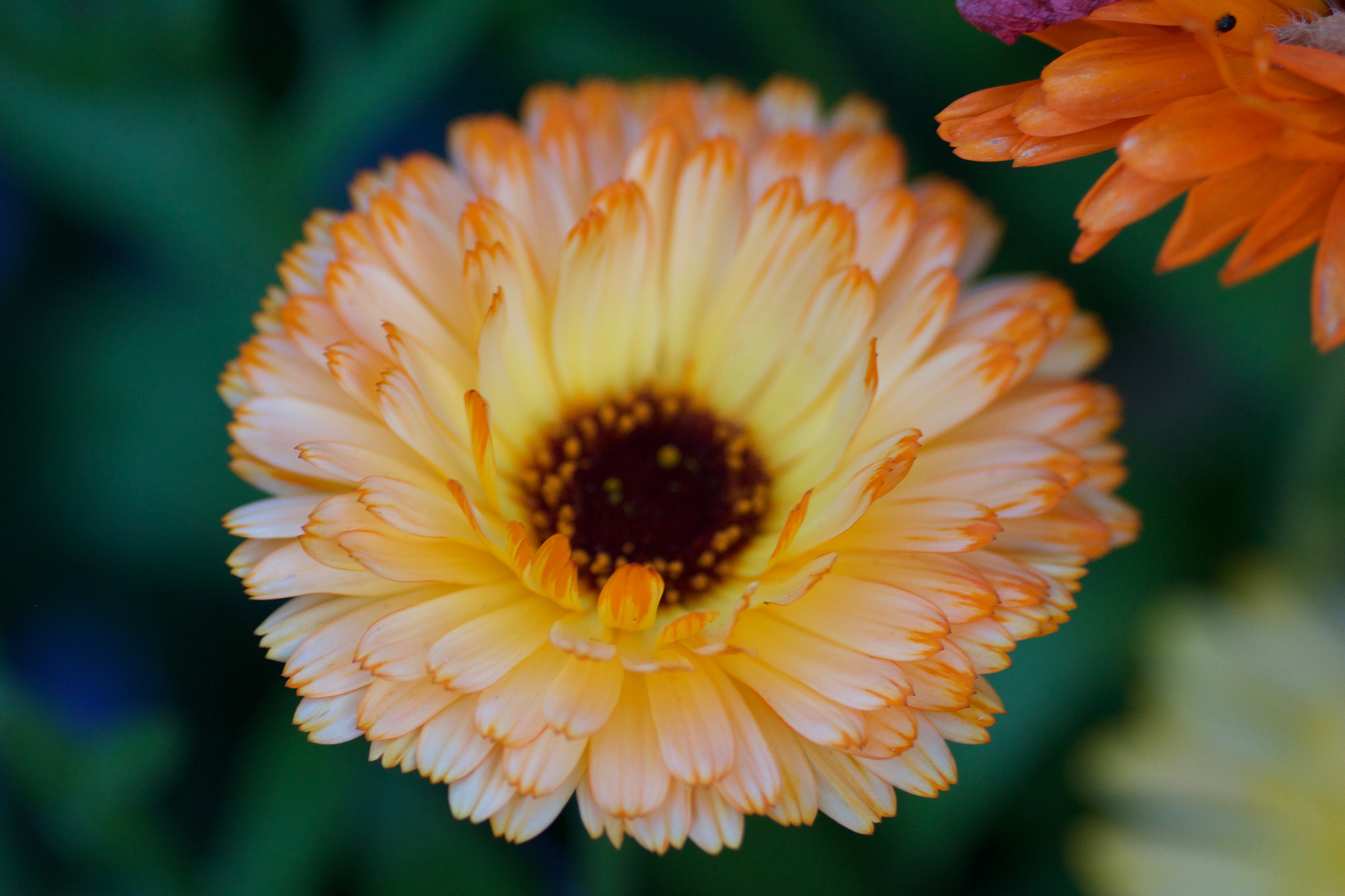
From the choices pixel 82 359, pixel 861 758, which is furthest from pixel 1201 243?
pixel 82 359

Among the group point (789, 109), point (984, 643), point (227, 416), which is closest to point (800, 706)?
point (984, 643)

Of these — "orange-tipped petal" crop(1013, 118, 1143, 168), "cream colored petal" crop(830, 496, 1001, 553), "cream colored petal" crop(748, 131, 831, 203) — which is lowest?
"cream colored petal" crop(830, 496, 1001, 553)

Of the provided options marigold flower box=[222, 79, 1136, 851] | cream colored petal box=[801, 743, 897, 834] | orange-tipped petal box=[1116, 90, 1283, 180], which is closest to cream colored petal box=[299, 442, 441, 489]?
marigold flower box=[222, 79, 1136, 851]

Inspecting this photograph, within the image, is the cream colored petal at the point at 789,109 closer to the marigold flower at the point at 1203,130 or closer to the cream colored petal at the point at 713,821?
Answer: the marigold flower at the point at 1203,130

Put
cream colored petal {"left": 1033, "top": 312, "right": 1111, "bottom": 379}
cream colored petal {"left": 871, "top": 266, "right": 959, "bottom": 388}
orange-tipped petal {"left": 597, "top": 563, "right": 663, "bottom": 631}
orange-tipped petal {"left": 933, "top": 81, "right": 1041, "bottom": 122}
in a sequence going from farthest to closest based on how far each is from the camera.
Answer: cream colored petal {"left": 1033, "top": 312, "right": 1111, "bottom": 379}
cream colored petal {"left": 871, "top": 266, "right": 959, "bottom": 388}
orange-tipped petal {"left": 597, "top": 563, "right": 663, "bottom": 631}
orange-tipped petal {"left": 933, "top": 81, "right": 1041, "bottom": 122}

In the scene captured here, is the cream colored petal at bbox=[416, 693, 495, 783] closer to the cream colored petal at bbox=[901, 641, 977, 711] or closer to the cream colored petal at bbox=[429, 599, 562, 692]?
the cream colored petal at bbox=[429, 599, 562, 692]

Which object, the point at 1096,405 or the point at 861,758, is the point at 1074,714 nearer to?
the point at 1096,405

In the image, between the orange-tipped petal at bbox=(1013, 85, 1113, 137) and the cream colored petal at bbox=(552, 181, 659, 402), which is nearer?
the orange-tipped petal at bbox=(1013, 85, 1113, 137)

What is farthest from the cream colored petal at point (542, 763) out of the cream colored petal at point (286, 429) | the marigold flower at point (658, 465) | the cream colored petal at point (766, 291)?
the cream colored petal at point (766, 291)
